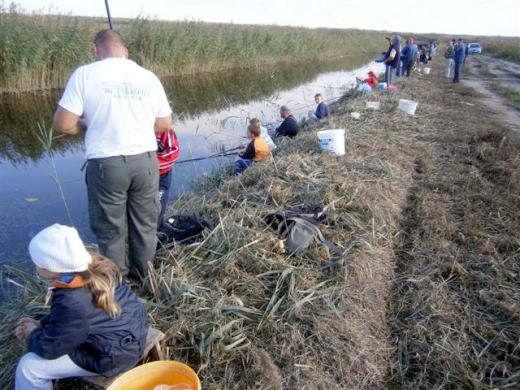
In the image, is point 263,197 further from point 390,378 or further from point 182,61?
point 182,61

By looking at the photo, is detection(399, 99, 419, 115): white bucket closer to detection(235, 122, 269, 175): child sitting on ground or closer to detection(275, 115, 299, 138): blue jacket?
detection(275, 115, 299, 138): blue jacket

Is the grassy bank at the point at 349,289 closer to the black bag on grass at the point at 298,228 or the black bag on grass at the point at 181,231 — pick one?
the black bag on grass at the point at 298,228

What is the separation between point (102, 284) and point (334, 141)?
415 cm

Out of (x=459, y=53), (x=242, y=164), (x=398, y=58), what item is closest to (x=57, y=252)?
(x=242, y=164)

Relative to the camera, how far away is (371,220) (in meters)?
3.76

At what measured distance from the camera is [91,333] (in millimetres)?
1865

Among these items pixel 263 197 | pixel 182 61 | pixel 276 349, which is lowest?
pixel 276 349

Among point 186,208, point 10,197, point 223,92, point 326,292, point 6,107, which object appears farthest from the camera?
point 223,92

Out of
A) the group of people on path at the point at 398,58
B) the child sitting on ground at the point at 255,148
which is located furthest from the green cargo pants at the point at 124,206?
the group of people on path at the point at 398,58

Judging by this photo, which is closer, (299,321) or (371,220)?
(299,321)

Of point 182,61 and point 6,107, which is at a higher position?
point 182,61

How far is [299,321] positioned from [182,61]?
13.8 metres

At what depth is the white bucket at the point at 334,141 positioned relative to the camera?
5.38 metres

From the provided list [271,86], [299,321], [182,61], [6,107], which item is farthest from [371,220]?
[182,61]
